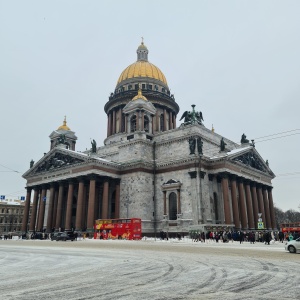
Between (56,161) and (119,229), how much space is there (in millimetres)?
20073

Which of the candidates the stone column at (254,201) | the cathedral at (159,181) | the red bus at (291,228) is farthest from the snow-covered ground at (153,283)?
the stone column at (254,201)

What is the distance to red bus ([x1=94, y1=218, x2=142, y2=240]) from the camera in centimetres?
4231

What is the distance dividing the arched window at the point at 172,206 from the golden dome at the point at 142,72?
31.9m

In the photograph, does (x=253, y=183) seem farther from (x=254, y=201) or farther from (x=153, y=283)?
(x=153, y=283)

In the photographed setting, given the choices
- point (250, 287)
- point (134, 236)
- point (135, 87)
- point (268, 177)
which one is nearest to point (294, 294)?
point (250, 287)

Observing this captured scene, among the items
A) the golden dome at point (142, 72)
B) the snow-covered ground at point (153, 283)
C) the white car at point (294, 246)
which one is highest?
the golden dome at point (142, 72)

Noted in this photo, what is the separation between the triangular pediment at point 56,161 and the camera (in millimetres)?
53531

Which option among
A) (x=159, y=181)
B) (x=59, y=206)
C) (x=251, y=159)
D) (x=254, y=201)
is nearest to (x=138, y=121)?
(x=159, y=181)

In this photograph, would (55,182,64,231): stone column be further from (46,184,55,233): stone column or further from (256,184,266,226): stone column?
(256,184,266,226): stone column

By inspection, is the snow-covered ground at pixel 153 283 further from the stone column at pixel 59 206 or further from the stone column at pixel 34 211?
the stone column at pixel 34 211

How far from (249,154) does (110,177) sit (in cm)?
2475

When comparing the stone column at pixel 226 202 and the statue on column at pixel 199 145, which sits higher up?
the statue on column at pixel 199 145

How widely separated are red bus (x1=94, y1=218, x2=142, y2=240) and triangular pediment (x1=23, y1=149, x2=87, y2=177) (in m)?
11.8

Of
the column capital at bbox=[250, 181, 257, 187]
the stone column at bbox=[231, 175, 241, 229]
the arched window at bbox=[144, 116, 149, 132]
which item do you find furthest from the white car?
the arched window at bbox=[144, 116, 149, 132]
